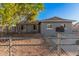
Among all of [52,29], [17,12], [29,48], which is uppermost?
[17,12]

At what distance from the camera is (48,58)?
401 cm

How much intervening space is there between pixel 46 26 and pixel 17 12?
1.31 m

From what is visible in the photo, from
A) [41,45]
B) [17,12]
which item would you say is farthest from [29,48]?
[17,12]

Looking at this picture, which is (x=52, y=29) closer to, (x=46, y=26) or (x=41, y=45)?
(x=46, y=26)

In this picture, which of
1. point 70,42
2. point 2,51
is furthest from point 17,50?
point 70,42

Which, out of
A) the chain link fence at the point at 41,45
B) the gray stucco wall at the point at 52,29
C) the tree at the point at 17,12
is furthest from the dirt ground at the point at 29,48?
the tree at the point at 17,12

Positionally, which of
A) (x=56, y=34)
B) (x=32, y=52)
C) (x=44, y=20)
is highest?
(x=44, y=20)

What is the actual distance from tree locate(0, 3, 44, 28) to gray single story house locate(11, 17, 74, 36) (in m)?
0.41

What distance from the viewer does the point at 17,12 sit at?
5.58 meters

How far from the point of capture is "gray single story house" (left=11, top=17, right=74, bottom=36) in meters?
4.48

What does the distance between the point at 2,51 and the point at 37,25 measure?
1057 millimetres

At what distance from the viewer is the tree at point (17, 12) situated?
510 centimetres

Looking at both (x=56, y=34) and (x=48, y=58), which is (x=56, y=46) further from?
(x=48, y=58)

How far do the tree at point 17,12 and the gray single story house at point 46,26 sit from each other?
1.34ft
